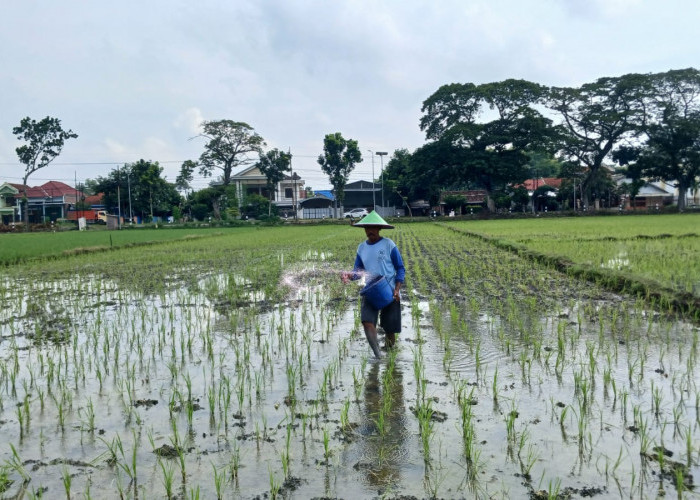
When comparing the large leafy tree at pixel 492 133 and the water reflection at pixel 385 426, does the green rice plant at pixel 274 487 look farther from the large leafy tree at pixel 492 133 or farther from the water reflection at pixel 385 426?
the large leafy tree at pixel 492 133

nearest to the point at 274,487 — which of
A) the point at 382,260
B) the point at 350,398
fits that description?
the point at 350,398

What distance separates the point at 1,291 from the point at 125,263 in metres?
4.62

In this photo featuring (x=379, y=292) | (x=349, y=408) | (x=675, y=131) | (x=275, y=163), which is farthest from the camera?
(x=275, y=163)

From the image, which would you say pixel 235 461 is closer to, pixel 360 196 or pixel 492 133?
pixel 492 133

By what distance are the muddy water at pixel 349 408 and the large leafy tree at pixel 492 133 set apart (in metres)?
35.3

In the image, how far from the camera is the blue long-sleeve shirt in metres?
4.36

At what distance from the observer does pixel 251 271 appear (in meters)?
10.5

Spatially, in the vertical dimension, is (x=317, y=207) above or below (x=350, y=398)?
above

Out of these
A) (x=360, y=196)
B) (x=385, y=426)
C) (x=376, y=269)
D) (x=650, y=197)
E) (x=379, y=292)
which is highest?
(x=360, y=196)

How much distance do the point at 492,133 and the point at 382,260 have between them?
126 ft

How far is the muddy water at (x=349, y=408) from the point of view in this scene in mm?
2424

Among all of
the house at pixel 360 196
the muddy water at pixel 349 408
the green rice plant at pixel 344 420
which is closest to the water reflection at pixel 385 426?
the muddy water at pixel 349 408

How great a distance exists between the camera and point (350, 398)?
343 cm

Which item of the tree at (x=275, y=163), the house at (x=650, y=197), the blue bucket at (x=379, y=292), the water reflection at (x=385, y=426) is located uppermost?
the tree at (x=275, y=163)
